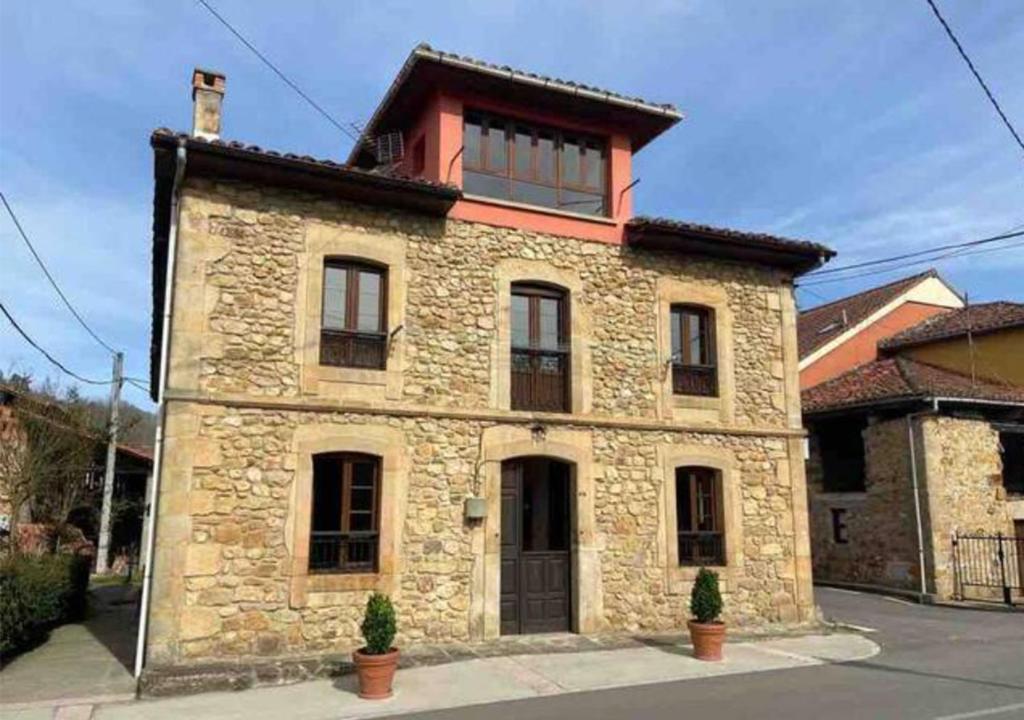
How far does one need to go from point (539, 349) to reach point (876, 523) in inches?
429

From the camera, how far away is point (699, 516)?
12938 millimetres

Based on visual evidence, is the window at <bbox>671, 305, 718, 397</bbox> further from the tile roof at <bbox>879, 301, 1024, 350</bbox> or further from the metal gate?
the tile roof at <bbox>879, 301, 1024, 350</bbox>

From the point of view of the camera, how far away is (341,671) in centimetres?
945

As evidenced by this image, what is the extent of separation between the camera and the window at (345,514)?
10.4 metres

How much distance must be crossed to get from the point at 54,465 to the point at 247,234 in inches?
449

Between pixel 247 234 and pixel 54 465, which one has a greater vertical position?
pixel 247 234

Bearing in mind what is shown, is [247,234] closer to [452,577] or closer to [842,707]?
[452,577]

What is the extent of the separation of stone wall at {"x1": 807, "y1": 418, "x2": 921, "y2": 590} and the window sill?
9643mm

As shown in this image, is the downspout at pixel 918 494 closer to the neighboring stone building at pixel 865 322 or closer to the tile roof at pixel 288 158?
the neighboring stone building at pixel 865 322

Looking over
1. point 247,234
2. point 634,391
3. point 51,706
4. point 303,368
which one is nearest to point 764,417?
point 634,391

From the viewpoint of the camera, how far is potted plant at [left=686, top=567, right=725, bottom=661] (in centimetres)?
1033

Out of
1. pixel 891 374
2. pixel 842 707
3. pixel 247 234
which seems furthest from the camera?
pixel 891 374

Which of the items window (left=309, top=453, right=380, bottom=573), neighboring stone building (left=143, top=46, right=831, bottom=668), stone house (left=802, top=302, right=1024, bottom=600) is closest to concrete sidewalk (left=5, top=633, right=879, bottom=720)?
neighboring stone building (left=143, top=46, right=831, bottom=668)

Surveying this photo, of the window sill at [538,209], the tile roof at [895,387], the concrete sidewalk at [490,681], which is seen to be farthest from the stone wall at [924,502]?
the window sill at [538,209]
